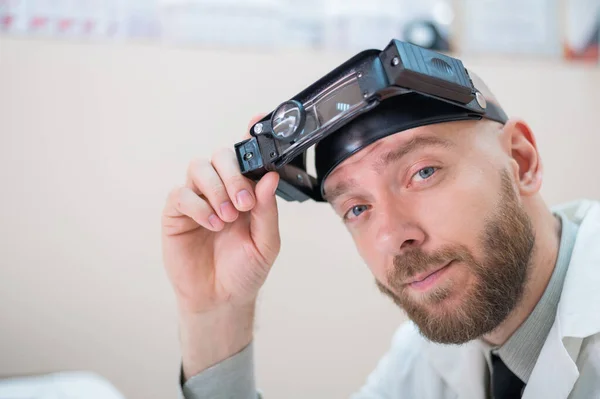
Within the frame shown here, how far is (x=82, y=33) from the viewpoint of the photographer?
5.34 feet

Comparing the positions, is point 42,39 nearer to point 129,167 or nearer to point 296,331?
point 129,167

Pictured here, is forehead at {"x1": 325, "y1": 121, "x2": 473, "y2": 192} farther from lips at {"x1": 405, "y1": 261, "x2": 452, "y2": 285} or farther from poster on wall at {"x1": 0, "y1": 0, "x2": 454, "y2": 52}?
poster on wall at {"x1": 0, "y1": 0, "x2": 454, "y2": 52}

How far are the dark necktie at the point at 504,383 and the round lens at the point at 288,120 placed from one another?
0.69 m

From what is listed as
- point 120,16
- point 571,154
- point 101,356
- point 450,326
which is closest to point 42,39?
point 120,16

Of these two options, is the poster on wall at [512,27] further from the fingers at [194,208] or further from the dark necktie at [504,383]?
the fingers at [194,208]

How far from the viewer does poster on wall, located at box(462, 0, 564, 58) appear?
1.94 m

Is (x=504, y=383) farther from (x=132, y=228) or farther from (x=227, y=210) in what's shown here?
(x=132, y=228)

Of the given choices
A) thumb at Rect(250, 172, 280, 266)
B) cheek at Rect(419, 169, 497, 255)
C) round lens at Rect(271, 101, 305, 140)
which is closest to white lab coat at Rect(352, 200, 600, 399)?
cheek at Rect(419, 169, 497, 255)

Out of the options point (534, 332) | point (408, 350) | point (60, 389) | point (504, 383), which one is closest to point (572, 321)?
point (534, 332)

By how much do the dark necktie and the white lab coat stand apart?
4 cm

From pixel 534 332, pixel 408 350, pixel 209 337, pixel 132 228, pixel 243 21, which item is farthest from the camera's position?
pixel 243 21

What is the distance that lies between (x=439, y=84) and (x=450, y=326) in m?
0.45

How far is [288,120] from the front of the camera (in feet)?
2.71

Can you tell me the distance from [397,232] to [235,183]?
0.30 m
